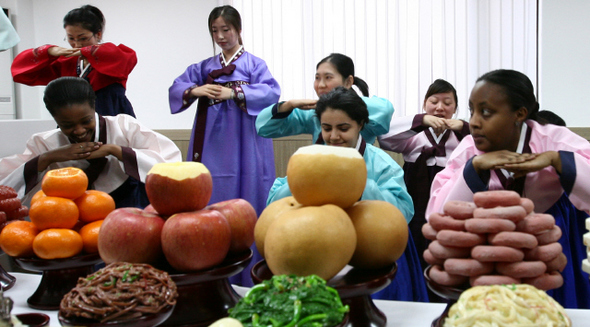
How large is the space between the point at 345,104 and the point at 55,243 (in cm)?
83

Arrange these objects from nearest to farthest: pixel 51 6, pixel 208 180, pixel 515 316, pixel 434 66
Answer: pixel 515 316, pixel 208 180, pixel 434 66, pixel 51 6

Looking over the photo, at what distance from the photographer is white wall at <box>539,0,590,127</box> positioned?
10.5 feet

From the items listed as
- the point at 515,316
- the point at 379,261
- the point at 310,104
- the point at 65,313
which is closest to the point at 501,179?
the point at 379,261

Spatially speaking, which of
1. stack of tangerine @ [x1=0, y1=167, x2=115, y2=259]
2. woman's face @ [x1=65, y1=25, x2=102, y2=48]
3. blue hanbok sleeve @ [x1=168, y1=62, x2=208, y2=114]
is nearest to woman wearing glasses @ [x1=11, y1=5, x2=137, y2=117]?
woman's face @ [x1=65, y1=25, x2=102, y2=48]

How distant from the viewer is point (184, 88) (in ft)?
8.09

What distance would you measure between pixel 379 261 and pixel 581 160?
550mm

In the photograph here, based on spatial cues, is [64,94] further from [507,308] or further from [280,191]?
[507,308]

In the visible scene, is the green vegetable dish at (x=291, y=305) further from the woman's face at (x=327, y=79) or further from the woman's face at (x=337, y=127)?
the woman's face at (x=327, y=79)

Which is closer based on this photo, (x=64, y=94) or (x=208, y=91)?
(x=64, y=94)

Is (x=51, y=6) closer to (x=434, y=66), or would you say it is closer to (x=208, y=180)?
(x=434, y=66)

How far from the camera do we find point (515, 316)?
25.3 inches

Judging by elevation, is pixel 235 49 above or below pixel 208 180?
above

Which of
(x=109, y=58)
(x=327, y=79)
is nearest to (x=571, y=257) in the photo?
(x=327, y=79)

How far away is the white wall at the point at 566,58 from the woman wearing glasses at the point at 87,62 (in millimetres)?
2536
